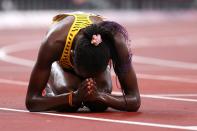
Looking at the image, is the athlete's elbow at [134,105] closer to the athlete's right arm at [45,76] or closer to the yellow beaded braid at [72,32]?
the athlete's right arm at [45,76]

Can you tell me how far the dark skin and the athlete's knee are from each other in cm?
7

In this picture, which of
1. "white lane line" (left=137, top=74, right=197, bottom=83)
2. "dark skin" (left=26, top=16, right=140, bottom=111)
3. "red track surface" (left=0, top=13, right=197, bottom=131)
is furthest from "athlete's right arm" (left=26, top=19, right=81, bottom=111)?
"white lane line" (left=137, top=74, right=197, bottom=83)

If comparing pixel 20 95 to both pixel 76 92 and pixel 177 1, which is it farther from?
pixel 177 1

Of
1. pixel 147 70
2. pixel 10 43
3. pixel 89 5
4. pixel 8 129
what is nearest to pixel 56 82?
pixel 8 129

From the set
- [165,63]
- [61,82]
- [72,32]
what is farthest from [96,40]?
[165,63]

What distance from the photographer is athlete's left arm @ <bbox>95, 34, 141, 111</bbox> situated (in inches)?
307

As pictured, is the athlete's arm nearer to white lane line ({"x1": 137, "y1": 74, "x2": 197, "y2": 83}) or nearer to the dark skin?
the dark skin

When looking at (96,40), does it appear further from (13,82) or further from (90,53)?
(13,82)

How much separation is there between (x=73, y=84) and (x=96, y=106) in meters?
0.37

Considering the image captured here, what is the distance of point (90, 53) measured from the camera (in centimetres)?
732

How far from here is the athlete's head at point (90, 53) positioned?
7.34 metres

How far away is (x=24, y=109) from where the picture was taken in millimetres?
8289

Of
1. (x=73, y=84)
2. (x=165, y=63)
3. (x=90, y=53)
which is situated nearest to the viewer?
(x=90, y=53)

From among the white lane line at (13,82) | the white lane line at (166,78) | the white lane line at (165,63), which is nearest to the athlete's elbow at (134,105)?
the white lane line at (13,82)
